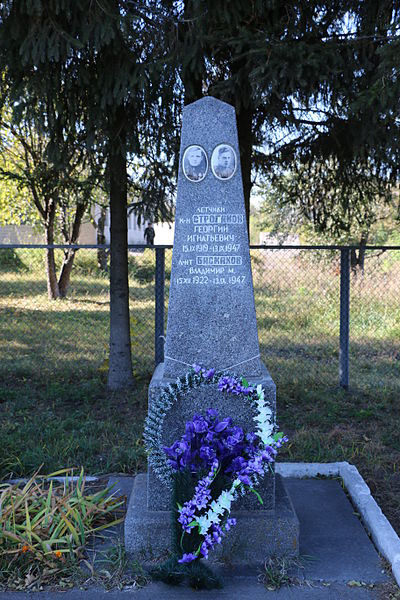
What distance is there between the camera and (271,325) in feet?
26.4

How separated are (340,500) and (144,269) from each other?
19.8ft

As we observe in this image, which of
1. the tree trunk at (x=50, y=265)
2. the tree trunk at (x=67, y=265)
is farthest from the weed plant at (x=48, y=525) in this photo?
the tree trunk at (x=67, y=265)

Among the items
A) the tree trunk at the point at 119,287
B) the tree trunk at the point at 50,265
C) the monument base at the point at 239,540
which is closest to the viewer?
the monument base at the point at 239,540

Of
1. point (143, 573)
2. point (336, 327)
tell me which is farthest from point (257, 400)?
point (336, 327)

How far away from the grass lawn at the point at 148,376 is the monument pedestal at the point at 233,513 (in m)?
0.91

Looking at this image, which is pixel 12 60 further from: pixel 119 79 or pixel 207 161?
pixel 207 161

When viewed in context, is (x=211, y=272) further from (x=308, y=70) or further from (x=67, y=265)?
(x=67, y=265)

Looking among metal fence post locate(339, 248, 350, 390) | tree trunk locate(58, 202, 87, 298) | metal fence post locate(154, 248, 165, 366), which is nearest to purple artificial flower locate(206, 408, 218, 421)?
metal fence post locate(154, 248, 165, 366)

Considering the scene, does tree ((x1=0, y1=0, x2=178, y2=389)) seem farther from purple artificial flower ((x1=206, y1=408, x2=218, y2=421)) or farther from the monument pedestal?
purple artificial flower ((x1=206, y1=408, x2=218, y2=421))

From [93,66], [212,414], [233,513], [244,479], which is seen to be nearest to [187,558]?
[244,479]

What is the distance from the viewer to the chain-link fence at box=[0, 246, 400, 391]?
742cm

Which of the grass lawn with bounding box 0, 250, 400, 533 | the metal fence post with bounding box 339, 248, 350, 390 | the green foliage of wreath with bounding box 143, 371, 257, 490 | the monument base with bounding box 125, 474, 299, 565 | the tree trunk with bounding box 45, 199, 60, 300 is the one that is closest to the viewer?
the monument base with bounding box 125, 474, 299, 565

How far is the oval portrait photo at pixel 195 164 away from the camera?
3.38m

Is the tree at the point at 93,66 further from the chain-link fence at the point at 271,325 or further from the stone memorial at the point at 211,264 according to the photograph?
the stone memorial at the point at 211,264
